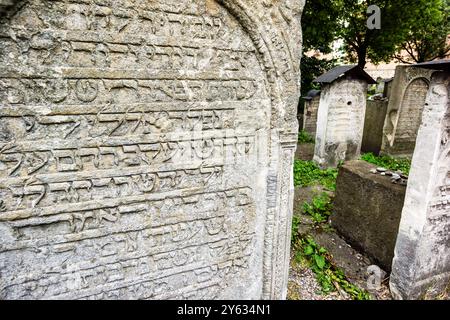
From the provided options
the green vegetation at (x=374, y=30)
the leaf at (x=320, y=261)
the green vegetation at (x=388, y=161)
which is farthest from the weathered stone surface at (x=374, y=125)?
the leaf at (x=320, y=261)

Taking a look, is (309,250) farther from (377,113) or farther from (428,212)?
(377,113)

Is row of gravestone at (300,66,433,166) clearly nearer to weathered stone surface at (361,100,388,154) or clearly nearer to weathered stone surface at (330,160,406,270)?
weathered stone surface at (361,100,388,154)

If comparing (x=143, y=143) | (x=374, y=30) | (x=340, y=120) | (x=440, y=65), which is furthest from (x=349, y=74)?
(x=374, y=30)

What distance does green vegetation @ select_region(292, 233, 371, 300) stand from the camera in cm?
309

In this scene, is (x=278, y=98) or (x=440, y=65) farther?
(x=440, y=65)

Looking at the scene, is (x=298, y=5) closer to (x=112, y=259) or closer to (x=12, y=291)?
(x=112, y=259)

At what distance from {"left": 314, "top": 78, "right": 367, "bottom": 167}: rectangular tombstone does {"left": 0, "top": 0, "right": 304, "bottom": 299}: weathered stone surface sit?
15.9 feet

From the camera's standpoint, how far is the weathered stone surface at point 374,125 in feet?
27.1

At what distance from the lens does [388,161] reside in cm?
760

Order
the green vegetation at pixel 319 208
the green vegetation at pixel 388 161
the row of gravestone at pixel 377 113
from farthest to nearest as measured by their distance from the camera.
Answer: the green vegetation at pixel 388 161 → the row of gravestone at pixel 377 113 → the green vegetation at pixel 319 208

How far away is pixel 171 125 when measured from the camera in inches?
78.1

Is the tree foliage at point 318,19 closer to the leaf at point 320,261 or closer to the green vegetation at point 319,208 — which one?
the green vegetation at point 319,208

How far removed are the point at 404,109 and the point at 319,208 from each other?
4.81 meters

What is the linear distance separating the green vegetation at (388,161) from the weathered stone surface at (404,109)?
316 mm
